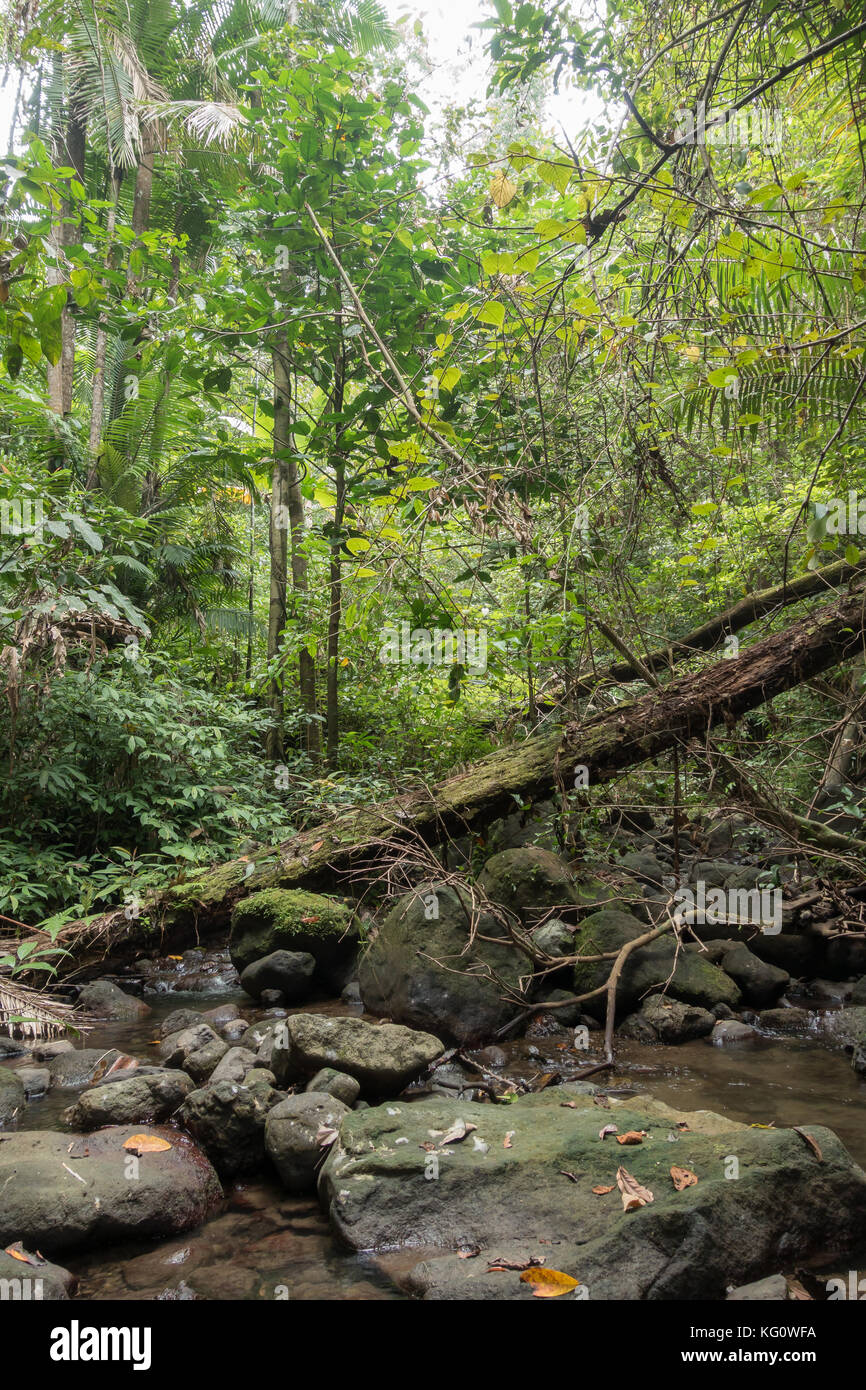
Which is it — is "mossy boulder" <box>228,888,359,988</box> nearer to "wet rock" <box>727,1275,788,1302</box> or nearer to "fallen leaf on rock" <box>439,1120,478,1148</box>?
"fallen leaf on rock" <box>439,1120,478,1148</box>

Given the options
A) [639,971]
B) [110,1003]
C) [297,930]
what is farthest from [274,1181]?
[639,971]

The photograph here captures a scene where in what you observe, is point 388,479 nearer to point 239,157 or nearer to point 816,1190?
point 816,1190

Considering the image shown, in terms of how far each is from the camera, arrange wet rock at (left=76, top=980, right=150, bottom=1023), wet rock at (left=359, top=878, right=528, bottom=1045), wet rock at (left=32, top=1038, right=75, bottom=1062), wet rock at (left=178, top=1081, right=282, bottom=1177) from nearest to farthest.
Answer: wet rock at (left=178, top=1081, right=282, bottom=1177) < wet rock at (left=32, top=1038, right=75, bottom=1062) < wet rock at (left=359, top=878, right=528, bottom=1045) < wet rock at (left=76, top=980, right=150, bottom=1023)

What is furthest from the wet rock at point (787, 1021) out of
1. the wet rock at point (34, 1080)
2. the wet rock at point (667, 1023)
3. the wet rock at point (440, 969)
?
the wet rock at point (34, 1080)

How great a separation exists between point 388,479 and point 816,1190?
14.5 ft

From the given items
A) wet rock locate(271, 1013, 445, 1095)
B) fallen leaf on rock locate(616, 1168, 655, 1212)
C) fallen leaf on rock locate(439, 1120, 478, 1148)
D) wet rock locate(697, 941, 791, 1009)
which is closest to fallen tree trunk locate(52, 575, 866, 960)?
wet rock locate(271, 1013, 445, 1095)

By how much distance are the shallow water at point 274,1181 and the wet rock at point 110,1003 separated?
0.11m

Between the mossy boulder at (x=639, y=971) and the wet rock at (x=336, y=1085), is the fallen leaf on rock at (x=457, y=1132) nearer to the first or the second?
the wet rock at (x=336, y=1085)

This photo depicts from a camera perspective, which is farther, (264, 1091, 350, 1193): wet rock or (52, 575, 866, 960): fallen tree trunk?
(52, 575, 866, 960): fallen tree trunk

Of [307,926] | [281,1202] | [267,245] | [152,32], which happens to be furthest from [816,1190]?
[152,32]

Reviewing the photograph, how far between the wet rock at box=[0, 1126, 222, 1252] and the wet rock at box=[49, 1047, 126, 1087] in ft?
3.56

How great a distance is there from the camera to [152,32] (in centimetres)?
1330

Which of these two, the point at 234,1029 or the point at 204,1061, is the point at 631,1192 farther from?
the point at 234,1029

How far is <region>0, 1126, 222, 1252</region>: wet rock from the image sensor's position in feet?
9.56
